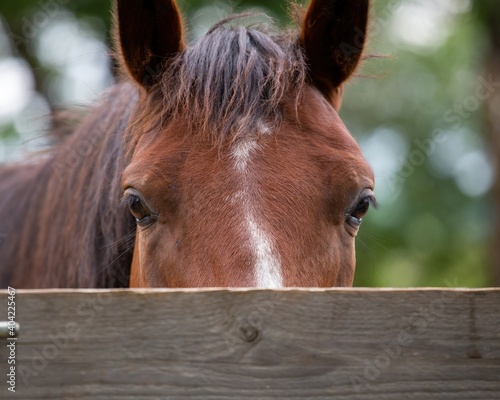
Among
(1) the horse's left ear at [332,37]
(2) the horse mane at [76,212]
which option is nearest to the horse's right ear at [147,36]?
(2) the horse mane at [76,212]

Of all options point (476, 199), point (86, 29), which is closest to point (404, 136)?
point (476, 199)

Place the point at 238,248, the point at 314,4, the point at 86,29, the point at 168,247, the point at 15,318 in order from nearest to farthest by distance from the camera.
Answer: the point at 15,318
the point at 238,248
the point at 168,247
the point at 314,4
the point at 86,29

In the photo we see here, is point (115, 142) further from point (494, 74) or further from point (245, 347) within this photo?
point (494, 74)

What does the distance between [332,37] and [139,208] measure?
1.19m

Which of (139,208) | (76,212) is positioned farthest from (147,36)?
(76,212)

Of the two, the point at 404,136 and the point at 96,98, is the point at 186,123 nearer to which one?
the point at 96,98

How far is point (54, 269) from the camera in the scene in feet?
11.5

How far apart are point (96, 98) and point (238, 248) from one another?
93.4 inches

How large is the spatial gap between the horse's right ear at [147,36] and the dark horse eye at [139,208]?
623mm

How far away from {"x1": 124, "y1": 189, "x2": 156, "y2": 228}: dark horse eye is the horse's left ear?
3.19 feet

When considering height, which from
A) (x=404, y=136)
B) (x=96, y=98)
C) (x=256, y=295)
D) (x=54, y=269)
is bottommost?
(x=404, y=136)

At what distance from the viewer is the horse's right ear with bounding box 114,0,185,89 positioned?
9.48 feet

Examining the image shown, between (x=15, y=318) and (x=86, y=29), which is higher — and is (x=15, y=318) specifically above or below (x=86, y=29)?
above

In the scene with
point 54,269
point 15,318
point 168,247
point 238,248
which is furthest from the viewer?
point 54,269
